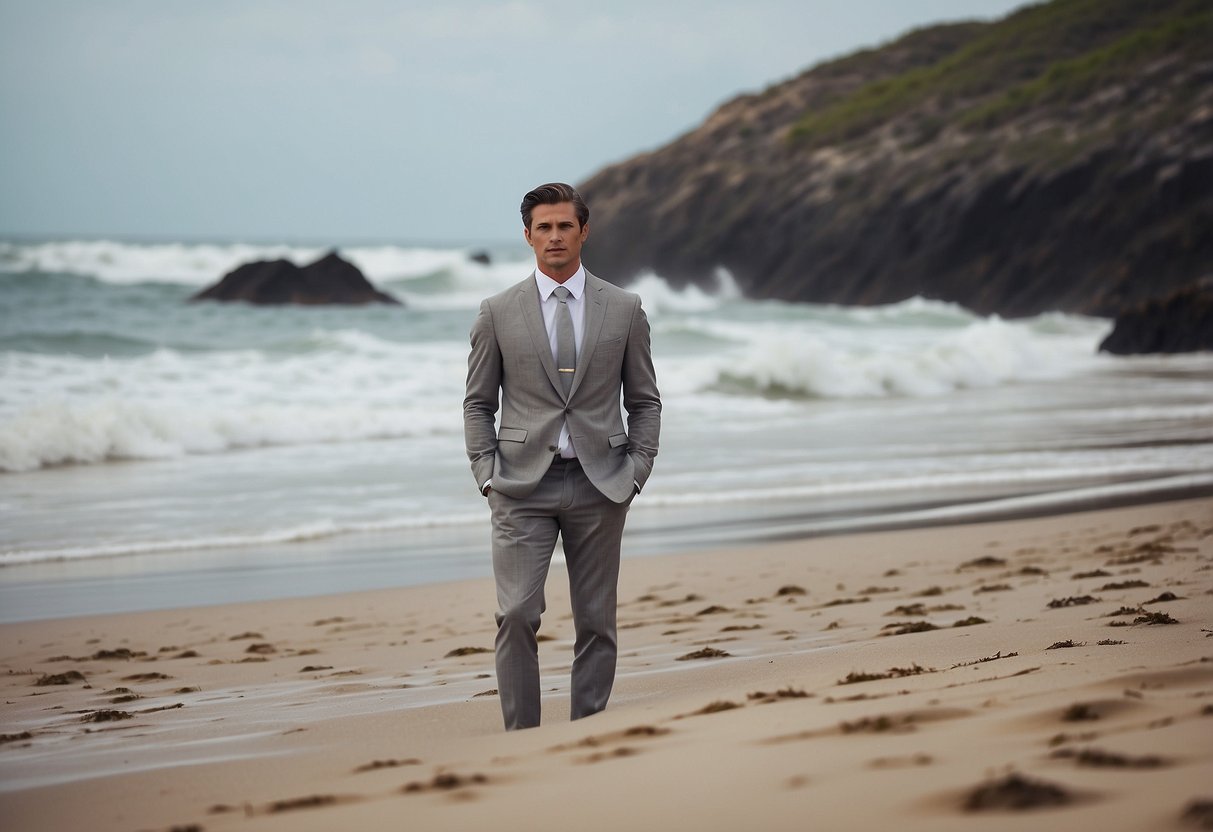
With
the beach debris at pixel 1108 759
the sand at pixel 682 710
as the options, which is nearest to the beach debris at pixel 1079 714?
the sand at pixel 682 710

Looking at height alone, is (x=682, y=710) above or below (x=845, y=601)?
above

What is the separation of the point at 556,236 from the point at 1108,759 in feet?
7.24

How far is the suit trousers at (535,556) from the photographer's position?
395 cm

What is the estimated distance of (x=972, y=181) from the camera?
166 feet

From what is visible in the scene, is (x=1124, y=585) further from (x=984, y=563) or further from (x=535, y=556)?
(x=535, y=556)

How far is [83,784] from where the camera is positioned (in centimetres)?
357

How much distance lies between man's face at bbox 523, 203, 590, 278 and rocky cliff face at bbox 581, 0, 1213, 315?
131 ft

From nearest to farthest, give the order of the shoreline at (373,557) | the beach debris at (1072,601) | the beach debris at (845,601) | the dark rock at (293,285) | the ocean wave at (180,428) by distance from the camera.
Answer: the beach debris at (1072,601)
the beach debris at (845,601)
the shoreline at (373,557)
the ocean wave at (180,428)
the dark rock at (293,285)

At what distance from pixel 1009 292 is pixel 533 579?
45.1 meters

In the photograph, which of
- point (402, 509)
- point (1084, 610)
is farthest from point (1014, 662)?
point (402, 509)

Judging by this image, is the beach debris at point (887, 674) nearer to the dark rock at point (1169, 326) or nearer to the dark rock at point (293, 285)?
the dark rock at point (1169, 326)

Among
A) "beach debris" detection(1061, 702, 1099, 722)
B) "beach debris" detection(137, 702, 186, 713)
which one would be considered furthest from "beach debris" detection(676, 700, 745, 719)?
"beach debris" detection(137, 702, 186, 713)

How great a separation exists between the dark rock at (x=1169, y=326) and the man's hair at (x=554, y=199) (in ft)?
90.7

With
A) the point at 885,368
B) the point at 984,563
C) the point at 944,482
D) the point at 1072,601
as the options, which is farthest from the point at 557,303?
the point at 885,368
